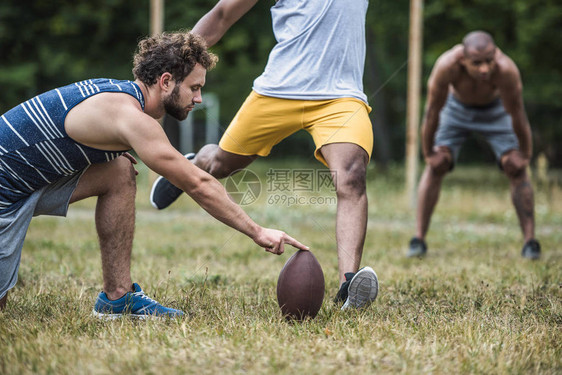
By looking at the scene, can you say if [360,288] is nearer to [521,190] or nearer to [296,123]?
[296,123]

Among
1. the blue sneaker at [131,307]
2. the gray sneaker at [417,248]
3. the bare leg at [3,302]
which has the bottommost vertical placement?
the gray sneaker at [417,248]

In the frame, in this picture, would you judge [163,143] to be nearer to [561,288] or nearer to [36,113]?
[36,113]

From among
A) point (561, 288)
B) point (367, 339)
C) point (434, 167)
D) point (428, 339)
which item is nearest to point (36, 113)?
point (367, 339)

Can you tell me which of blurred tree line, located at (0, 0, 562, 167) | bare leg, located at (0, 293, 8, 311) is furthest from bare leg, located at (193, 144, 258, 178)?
blurred tree line, located at (0, 0, 562, 167)

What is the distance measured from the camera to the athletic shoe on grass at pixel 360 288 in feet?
11.6

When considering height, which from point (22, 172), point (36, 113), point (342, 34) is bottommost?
point (22, 172)

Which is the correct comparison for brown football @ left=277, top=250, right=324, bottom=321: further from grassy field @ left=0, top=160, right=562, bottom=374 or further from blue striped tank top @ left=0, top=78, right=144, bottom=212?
blue striped tank top @ left=0, top=78, right=144, bottom=212

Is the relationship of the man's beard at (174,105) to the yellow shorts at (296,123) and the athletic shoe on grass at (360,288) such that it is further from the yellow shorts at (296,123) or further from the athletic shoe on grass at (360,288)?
the athletic shoe on grass at (360,288)

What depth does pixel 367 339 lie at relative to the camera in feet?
9.88

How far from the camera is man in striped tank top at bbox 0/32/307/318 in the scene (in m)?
3.03

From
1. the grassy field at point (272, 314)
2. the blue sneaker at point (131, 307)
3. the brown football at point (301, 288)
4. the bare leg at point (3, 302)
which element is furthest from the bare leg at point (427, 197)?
the bare leg at point (3, 302)

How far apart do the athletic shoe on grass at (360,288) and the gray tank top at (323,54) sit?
3.92 feet

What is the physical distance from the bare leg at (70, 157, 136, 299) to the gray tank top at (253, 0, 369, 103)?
1.21 metres

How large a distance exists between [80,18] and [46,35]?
1354mm
